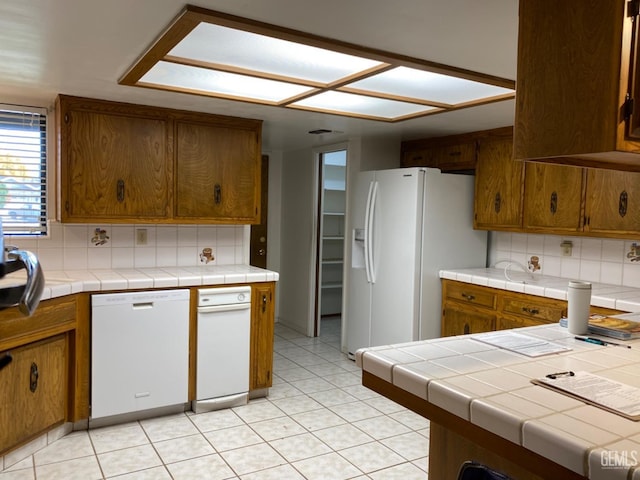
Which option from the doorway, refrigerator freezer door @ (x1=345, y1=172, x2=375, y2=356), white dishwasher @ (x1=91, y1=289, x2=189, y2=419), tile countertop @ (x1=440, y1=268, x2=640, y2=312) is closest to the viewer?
tile countertop @ (x1=440, y1=268, x2=640, y2=312)

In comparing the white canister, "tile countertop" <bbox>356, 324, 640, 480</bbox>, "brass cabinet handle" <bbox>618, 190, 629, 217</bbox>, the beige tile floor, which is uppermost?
"brass cabinet handle" <bbox>618, 190, 629, 217</bbox>

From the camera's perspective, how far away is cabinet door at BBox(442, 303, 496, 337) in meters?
3.79

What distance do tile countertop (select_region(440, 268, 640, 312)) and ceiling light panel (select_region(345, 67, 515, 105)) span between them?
1336 millimetres

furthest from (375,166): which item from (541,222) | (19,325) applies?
(19,325)

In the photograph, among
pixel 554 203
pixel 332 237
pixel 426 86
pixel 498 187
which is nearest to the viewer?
pixel 426 86

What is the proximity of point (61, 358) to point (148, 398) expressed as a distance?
1.98 ft

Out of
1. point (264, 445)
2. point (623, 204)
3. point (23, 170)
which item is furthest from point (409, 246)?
point (23, 170)

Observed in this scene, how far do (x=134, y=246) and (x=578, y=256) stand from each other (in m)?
3.33

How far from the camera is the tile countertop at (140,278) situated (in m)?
2.96

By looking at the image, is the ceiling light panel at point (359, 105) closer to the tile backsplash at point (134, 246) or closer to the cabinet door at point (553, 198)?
the cabinet door at point (553, 198)

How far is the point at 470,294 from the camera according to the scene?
3.92 m

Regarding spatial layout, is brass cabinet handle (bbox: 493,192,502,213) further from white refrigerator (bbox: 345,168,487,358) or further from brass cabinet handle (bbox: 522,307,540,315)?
brass cabinet handle (bbox: 522,307,540,315)

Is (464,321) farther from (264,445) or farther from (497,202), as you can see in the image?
(264,445)

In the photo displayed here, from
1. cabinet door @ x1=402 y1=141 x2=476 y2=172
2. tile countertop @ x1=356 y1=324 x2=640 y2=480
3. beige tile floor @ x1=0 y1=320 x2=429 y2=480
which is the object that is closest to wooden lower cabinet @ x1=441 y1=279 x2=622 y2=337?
beige tile floor @ x1=0 y1=320 x2=429 y2=480
